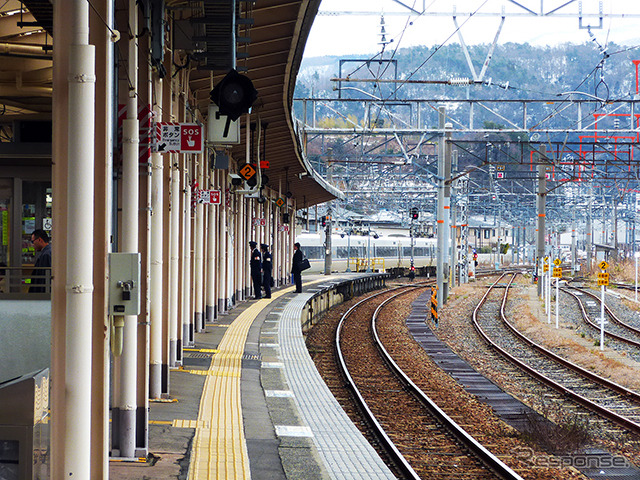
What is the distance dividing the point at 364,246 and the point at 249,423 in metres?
39.5

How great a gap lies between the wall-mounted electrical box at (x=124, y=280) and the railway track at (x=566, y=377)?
6.52 meters

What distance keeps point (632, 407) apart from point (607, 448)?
101 inches

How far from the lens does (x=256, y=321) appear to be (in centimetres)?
1711

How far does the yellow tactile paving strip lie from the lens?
6152mm

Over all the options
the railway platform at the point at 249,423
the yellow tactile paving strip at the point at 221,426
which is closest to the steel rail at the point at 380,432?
the railway platform at the point at 249,423

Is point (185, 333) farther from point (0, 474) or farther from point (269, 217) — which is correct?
point (269, 217)

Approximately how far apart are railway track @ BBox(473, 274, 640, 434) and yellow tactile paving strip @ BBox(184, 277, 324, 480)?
455cm

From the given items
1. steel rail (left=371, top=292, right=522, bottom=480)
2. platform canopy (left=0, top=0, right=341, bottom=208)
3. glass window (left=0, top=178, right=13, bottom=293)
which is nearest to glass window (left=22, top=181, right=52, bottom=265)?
glass window (left=0, top=178, right=13, bottom=293)

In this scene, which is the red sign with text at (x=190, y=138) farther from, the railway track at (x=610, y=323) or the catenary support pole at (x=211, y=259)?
the railway track at (x=610, y=323)

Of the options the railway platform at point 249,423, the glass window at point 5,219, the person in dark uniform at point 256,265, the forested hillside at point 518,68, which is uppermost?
the forested hillside at point 518,68

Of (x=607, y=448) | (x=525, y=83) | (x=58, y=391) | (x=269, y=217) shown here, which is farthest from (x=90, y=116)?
(x=525, y=83)

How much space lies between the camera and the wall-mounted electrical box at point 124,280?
4.86 metres

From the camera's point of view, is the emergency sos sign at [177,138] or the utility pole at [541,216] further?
the utility pole at [541,216]

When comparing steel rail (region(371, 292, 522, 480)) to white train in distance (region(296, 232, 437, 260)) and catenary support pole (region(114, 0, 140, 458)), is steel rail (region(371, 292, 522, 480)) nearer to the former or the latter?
catenary support pole (region(114, 0, 140, 458))
